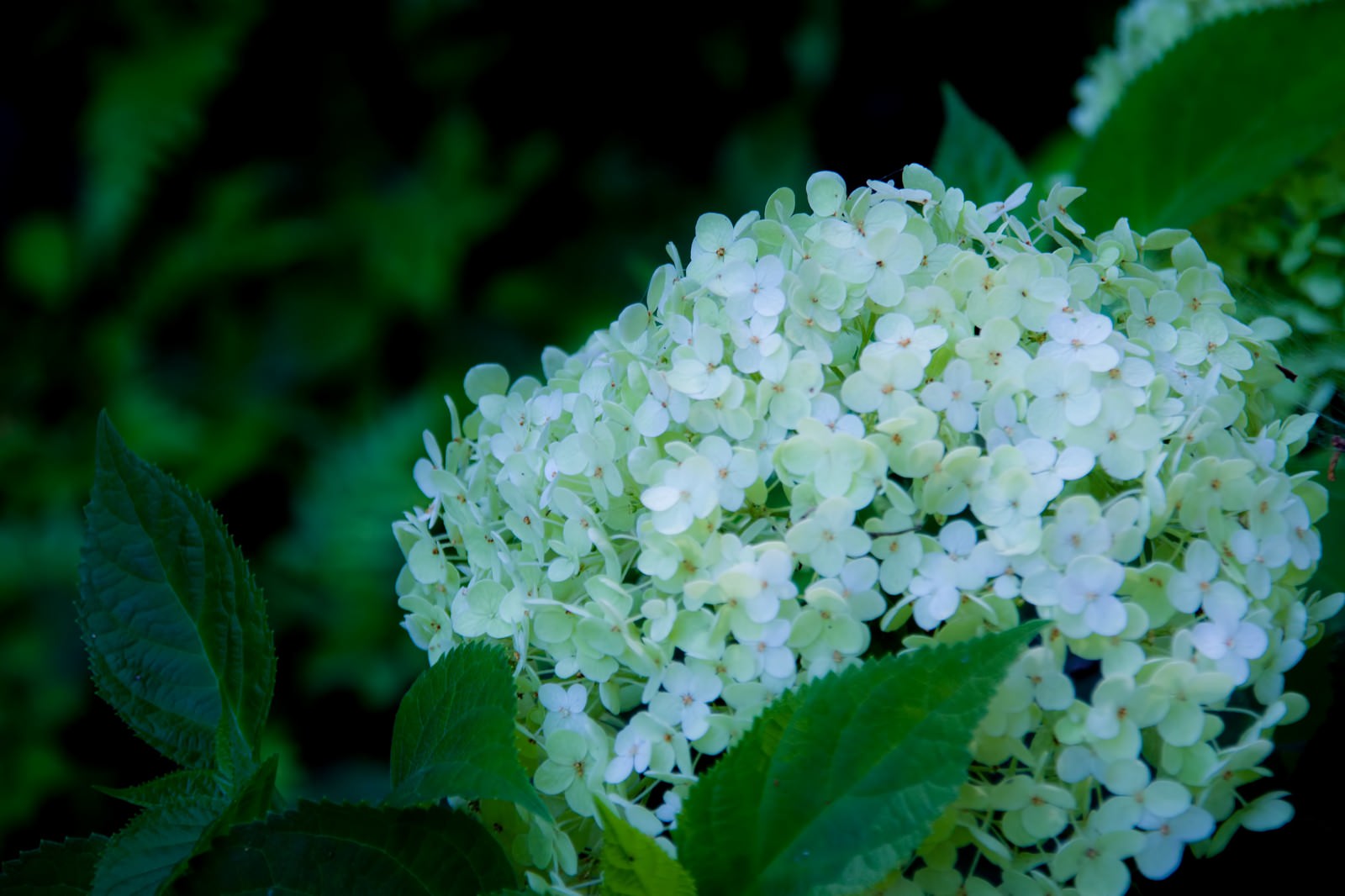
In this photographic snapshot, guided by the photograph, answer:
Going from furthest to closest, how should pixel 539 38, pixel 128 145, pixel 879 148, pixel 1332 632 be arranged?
pixel 879 148
pixel 539 38
pixel 128 145
pixel 1332 632

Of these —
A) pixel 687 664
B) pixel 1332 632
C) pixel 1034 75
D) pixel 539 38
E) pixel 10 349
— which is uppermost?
pixel 539 38

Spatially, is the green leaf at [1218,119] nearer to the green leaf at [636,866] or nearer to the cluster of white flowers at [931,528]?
the cluster of white flowers at [931,528]

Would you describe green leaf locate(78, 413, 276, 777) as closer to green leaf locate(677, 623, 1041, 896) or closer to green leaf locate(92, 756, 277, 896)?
green leaf locate(92, 756, 277, 896)

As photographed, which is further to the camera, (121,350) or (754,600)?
(121,350)

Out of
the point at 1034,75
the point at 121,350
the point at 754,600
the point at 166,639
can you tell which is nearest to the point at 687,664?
the point at 754,600

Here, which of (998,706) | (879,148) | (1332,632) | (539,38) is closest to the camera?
(998,706)

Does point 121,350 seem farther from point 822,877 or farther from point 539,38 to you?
point 822,877
